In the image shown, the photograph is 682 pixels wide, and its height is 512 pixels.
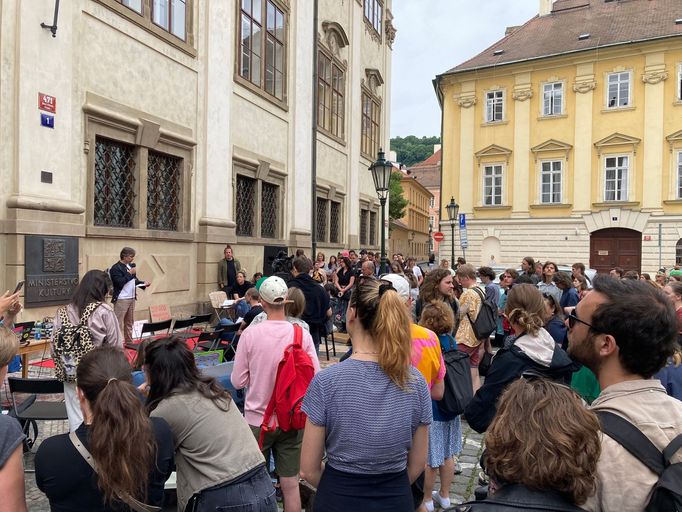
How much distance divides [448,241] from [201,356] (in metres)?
32.9

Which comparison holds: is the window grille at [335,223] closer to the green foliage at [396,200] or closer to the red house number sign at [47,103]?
the red house number sign at [47,103]

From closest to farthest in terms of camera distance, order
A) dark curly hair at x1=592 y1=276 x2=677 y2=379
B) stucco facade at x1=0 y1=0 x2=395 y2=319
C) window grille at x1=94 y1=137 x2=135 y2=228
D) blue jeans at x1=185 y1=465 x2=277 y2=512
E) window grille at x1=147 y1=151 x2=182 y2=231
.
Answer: dark curly hair at x1=592 y1=276 x2=677 y2=379, blue jeans at x1=185 y1=465 x2=277 y2=512, stucco facade at x1=0 y1=0 x2=395 y2=319, window grille at x1=94 y1=137 x2=135 y2=228, window grille at x1=147 y1=151 x2=182 y2=231

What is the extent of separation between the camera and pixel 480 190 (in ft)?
110

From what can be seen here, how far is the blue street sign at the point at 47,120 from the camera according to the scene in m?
9.02

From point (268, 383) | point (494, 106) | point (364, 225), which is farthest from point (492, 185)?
point (268, 383)

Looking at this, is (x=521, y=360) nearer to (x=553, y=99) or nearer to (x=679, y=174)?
(x=679, y=174)

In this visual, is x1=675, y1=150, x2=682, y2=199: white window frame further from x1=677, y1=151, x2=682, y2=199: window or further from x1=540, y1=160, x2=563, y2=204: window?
x1=540, y1=160, x2=563, y2=204: window

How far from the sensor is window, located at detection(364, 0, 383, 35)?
24.8 m

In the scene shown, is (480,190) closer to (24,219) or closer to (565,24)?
(565,24)

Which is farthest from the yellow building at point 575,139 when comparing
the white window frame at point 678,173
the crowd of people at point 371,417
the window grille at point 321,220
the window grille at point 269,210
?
the crowd of people at point 371,417

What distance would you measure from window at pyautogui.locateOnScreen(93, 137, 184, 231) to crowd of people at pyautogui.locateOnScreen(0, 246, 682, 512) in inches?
273

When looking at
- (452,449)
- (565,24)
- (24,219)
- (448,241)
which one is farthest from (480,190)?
(452,449)

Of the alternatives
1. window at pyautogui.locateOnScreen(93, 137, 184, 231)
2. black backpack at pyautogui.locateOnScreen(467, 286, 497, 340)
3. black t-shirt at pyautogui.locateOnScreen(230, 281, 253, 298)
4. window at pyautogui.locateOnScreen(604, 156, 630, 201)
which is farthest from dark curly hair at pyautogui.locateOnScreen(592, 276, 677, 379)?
window at pyautogui.locateOnScreen(604, 156, 630, 201)

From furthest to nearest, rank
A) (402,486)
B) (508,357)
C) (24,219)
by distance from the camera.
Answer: (24,219) < (508,357) < (402,486)
